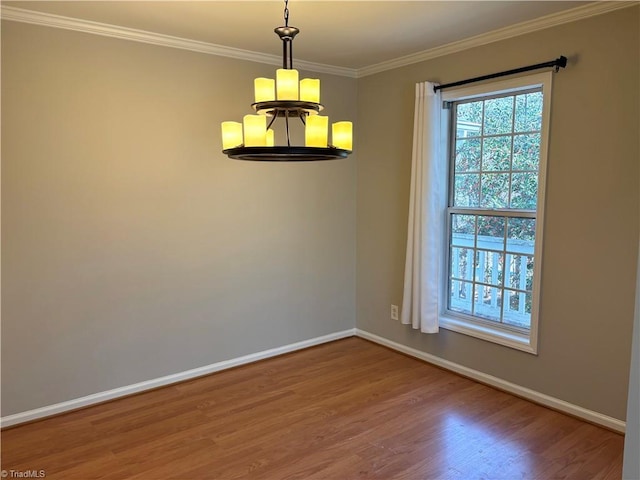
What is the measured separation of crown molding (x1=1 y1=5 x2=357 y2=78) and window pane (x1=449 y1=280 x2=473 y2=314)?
2.15 metres

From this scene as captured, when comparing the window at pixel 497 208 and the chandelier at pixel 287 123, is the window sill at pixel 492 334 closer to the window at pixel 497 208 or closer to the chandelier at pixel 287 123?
the window at pixel 497 208

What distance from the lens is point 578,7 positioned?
2.76m

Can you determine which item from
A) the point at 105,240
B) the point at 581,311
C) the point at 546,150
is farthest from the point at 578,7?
the point at 105,240

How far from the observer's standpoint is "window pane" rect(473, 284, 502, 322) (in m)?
3.53

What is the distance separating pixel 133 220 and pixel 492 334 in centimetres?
268

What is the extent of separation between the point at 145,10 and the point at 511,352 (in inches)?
128

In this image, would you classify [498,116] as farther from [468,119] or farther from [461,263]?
[461,263]

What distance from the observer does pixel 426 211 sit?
144 inches

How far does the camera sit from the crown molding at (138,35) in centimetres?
279

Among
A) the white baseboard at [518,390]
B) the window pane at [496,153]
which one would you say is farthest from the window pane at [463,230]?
the white baseboard at [518,390]

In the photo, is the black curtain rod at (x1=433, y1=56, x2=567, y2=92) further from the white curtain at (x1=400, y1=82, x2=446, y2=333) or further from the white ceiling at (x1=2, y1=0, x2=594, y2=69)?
the white ceiling at (x1=2, y1=0, x2=594, y2=69)

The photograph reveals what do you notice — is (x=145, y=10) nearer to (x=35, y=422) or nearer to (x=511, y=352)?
(x=35, y=422)

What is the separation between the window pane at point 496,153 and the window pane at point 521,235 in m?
0.40

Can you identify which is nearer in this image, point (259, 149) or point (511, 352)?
point (259, 149)
